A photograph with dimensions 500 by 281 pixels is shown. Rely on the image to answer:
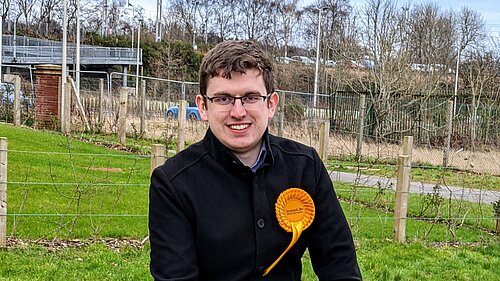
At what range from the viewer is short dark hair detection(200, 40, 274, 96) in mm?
1924

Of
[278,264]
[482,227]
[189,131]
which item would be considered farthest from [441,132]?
[278,264]

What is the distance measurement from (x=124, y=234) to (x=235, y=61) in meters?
5.57

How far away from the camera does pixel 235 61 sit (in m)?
1.92

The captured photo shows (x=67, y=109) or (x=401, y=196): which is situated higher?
(x=67, y=109)

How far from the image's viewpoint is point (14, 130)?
15742 millimetres

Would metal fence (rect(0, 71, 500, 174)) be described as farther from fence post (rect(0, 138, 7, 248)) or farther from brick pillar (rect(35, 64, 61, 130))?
fence post (rect(0, 138, 7, 248))

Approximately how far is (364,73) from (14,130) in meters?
16.4

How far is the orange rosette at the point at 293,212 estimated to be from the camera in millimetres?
2010

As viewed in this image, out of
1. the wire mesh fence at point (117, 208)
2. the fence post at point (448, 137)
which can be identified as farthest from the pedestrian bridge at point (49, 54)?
the wire mesh fence at point (117, 208)

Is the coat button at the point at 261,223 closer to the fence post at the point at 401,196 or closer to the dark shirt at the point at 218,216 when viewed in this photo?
the dark shirt at the point at 218,216

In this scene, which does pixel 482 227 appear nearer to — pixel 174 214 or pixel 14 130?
pixel 174 214

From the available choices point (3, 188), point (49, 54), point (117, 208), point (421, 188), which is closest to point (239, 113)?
point (3, 188)

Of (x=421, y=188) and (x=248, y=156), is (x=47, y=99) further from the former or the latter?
(x=248, y=156)

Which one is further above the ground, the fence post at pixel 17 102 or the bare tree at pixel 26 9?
the bare tree at pixel 26 9
